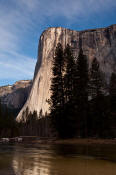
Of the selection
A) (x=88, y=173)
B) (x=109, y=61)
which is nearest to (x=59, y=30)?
(x=109, y=61)

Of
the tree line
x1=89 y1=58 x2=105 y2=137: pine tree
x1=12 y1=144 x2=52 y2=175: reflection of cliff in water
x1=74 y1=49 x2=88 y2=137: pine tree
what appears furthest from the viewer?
x1=89 y1=58 x2=105 y2=137: pine tree

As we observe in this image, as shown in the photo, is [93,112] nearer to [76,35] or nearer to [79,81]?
[79,81]

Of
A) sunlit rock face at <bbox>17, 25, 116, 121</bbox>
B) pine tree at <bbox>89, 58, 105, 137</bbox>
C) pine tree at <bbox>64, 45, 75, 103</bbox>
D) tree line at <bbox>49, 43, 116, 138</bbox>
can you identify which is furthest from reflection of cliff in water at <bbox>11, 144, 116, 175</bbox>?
sunlit rock face at <bbox>17, 25, 116, 121</bbox>

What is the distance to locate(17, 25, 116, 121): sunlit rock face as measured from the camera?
11394cm

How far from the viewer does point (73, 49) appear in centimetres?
11994

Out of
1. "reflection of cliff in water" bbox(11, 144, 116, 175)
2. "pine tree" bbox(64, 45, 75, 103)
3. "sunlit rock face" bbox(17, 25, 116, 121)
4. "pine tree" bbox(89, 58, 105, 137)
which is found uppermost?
"sunlit rock face" bbox(17, 25, 116, 121)

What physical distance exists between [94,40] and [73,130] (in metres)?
111

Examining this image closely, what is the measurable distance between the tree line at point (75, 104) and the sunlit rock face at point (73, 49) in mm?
86926

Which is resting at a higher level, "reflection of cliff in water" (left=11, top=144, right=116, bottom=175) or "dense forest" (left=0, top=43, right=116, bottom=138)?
"dense forest" (left=0, top=43, right=116, bottom=138)

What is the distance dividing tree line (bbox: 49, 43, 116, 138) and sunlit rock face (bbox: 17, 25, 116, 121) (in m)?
86.9

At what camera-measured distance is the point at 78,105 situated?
70.6 ft

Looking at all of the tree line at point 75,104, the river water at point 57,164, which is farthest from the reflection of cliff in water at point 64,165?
the tree line at point 75,104

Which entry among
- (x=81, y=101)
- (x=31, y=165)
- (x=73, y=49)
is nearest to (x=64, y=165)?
(x=31, y=165)

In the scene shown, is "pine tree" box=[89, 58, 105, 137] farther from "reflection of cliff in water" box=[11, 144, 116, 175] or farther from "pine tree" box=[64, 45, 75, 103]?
"reflection of cliff in water" box=[11, 144, 116, 175]
